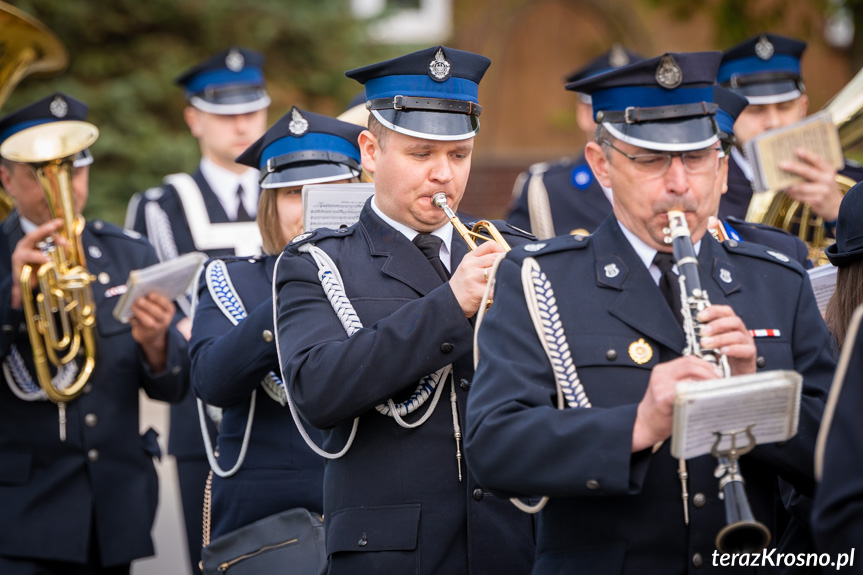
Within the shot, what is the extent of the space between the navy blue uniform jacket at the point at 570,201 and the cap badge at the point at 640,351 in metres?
3.76

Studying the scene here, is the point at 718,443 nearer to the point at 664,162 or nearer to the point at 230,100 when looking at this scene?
the point at 664,162

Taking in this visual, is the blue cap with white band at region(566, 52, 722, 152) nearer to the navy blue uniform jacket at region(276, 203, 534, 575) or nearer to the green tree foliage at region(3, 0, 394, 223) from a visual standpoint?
the navy blue uniform jacket at region(276, 203, 534, 575)

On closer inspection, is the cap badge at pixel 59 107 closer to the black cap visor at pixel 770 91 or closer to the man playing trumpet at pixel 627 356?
the black cap visor at pixel 770 91

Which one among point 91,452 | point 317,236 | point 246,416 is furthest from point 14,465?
point 317,236

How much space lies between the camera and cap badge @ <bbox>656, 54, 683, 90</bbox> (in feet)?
9.46

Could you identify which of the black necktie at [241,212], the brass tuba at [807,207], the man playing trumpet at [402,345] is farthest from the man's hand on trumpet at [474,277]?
the black necktie at [241,212]

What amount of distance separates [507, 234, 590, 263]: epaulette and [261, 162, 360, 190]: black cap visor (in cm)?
158

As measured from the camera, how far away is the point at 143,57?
1242cm

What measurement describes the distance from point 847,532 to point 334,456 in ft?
5.23

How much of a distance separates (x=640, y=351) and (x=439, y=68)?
1175mm

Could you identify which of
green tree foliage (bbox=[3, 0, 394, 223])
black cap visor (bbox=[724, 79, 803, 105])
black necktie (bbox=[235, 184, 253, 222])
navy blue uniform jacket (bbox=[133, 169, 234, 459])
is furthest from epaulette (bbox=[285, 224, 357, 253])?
green tree foliage (bbox=[3, 0, 394, 223])

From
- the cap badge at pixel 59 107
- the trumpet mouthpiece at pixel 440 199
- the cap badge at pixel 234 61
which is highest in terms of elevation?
the cap badge at pixel 234 61

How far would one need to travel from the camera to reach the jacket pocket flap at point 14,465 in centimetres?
505

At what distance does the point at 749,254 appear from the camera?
3.09 metres
